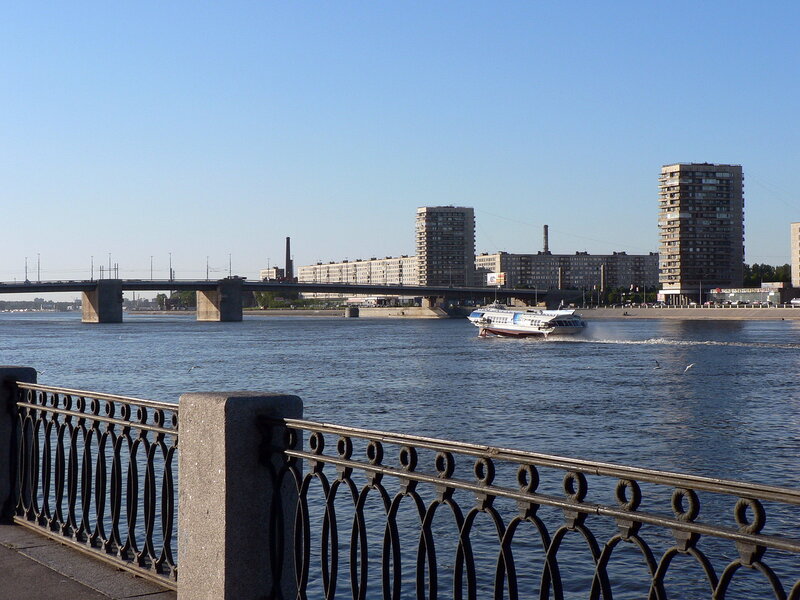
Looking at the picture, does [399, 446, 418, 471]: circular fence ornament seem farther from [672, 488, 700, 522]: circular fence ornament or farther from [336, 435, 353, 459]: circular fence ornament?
[672, 488, 700, 522]: circular fence ornament

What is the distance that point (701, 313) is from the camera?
484 feet

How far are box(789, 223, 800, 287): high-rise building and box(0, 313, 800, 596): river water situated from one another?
12944 cm

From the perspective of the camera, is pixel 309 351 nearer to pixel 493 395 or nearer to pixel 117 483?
pixel 493 395

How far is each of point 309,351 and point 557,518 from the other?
174ft

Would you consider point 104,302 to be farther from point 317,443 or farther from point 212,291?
point 317,443

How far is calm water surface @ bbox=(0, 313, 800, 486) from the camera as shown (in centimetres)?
2159

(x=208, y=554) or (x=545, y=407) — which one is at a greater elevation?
(x=208, y=554)

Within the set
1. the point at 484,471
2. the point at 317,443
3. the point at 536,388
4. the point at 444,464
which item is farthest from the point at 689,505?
the point at 536,388

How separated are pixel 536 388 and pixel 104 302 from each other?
104995mm

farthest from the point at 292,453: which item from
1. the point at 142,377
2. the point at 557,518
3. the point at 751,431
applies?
the point at 142,377

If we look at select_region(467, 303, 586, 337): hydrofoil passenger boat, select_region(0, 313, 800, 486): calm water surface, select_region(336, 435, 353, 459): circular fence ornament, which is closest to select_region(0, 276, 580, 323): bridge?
select_region(467, 303, 586, 337): hydrofoil passenger boat

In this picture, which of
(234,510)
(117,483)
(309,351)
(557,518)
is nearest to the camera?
(234,510)

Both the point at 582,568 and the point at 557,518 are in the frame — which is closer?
the point at 582,568

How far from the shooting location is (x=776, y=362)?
50.8 meters
